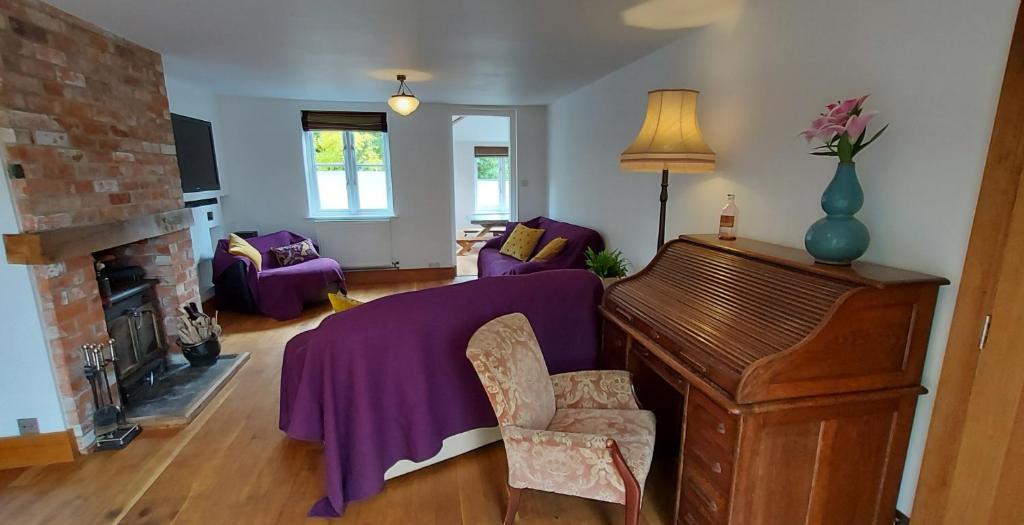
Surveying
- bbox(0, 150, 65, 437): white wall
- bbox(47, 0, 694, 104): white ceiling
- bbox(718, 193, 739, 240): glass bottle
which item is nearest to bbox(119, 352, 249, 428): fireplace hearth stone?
bbox(0, 150, 65, 437): white wall

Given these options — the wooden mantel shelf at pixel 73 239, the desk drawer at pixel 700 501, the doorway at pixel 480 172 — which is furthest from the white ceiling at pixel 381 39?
the doorway at pixel 480 172

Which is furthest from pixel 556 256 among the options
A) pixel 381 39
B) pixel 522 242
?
pixel 381 39

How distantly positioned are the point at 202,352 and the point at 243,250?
160cm

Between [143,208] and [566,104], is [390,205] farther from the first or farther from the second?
[143,208]

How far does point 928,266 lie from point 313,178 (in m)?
5.77

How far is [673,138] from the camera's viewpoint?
227cm

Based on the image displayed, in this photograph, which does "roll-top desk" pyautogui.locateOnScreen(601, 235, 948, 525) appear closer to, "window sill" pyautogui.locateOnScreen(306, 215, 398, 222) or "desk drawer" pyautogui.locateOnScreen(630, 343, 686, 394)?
"desk drawer" pyautogui.locateOnScreen(630, 343, 686, 394)

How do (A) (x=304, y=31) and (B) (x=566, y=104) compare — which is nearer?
(A) (x=304, y=31)

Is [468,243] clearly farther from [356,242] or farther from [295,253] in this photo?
[295,253]

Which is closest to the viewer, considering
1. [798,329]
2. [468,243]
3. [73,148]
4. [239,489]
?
[798,329]

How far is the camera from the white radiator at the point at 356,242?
560 cm

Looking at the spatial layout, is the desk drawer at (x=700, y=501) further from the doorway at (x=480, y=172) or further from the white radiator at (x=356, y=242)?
the doorway at (x=480, y=172)

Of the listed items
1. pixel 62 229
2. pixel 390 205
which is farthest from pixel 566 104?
pixel 62 229

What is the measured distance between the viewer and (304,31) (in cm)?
258
